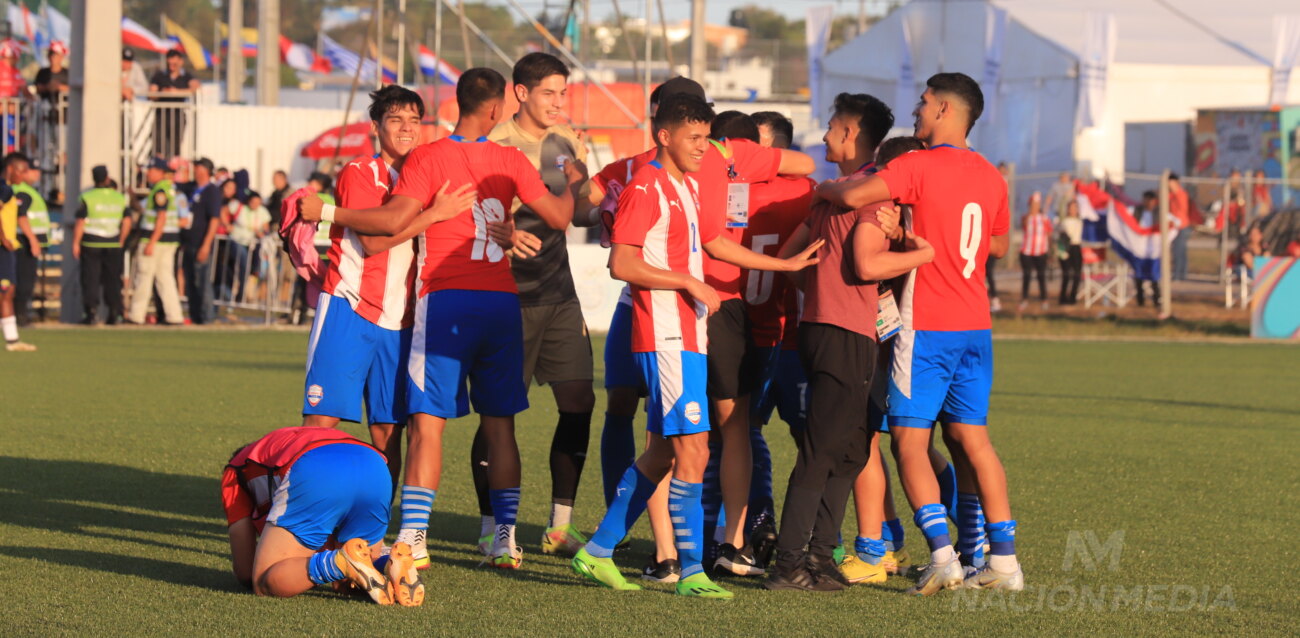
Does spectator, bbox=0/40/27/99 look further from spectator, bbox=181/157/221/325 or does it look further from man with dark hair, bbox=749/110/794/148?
man with dark hair, bbox=749/110/794/148

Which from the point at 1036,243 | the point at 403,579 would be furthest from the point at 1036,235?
the point at 403,579

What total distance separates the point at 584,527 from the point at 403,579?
2.02 metres

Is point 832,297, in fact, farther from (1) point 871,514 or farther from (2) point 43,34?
(2) point 43,34

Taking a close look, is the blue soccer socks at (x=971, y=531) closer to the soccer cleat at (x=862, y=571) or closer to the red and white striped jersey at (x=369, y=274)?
the soccer cleat at (x=862, y=571)

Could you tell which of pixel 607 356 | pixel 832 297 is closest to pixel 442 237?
pixel 607 356

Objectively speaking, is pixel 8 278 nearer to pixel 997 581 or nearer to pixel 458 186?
pixel 458 186

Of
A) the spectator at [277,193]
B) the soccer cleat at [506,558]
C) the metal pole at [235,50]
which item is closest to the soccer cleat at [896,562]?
the soccer cleat at [506,558]

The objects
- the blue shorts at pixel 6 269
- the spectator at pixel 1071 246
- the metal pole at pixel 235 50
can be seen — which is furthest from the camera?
the metal pole at pixel 235 50

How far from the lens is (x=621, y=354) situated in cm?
684

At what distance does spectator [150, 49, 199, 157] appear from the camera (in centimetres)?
2267

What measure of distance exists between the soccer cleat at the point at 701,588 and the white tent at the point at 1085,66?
2812 cm

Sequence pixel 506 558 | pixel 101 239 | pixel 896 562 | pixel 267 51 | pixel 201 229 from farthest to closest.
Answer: pixel 267 51 < pixel 201 229 < pixel 101 239 < pixel 896 562 < pixel 506 558

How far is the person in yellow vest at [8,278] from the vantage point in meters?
15.5

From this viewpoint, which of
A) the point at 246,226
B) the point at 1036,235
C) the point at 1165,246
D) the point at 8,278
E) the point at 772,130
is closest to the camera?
the point at 772,130
